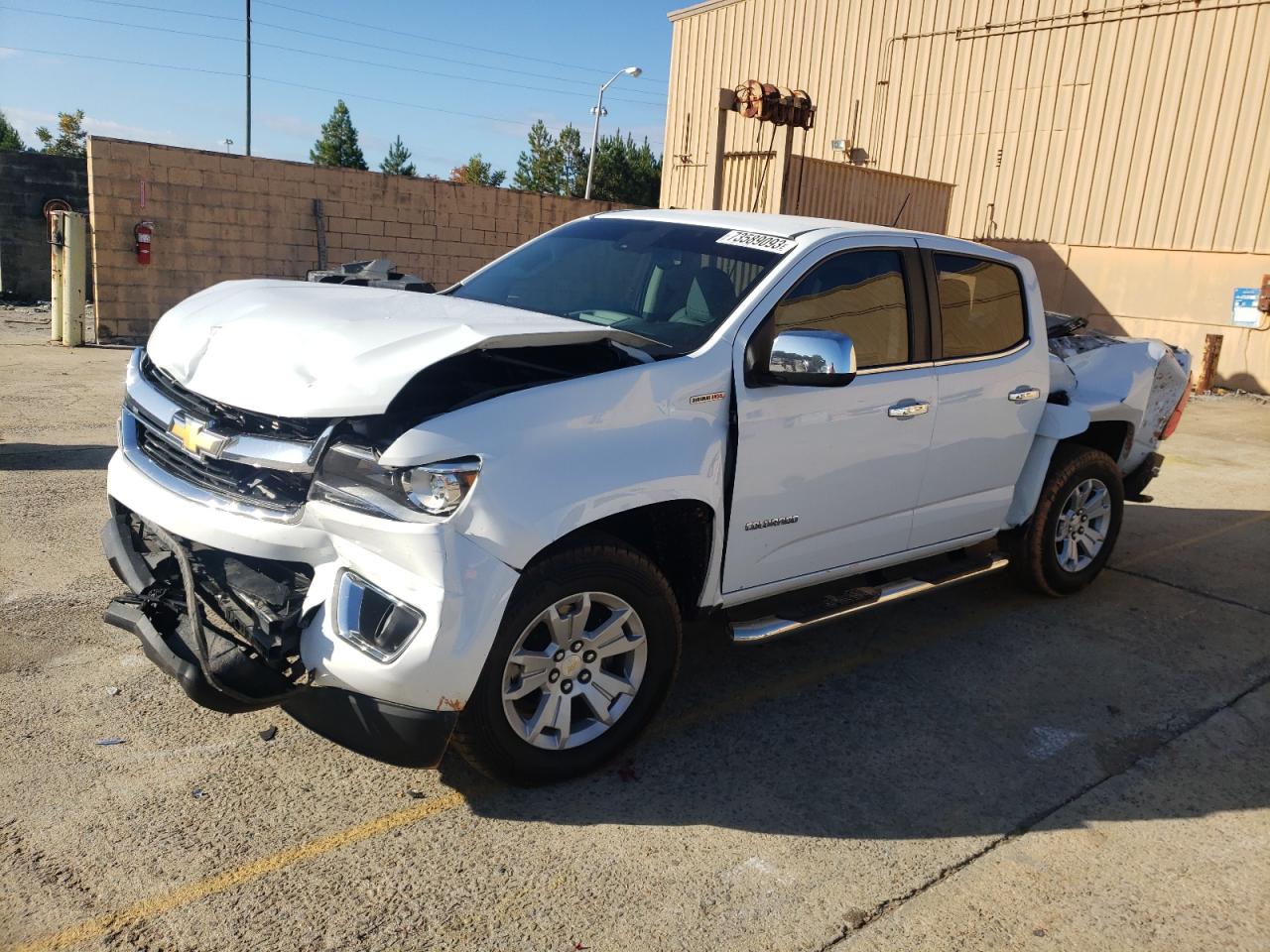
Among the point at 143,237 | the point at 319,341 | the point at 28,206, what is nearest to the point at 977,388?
the point at 319,341

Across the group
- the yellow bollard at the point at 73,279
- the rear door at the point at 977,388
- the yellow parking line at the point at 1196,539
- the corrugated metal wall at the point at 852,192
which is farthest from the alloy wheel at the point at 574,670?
the yellow bollard at the point at 73,279

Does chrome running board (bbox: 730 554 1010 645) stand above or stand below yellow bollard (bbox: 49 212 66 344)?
below

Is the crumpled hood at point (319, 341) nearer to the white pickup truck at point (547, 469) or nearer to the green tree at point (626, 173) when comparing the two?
the white pickup truck at point (547, 469)

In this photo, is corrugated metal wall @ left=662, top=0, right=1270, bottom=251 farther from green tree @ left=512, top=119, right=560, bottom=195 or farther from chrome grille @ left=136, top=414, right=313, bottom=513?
green tree @ left=512, top=119, right=560, bottom=195

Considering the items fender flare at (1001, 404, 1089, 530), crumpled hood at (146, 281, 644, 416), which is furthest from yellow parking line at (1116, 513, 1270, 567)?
crumpled hood at (146, 281, 644, 416)

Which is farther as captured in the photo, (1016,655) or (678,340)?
(1016,655)

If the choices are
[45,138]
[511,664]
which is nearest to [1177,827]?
[511,664]

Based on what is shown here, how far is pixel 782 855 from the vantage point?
3240 millimetres

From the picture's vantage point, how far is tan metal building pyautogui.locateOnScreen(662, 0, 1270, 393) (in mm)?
15648

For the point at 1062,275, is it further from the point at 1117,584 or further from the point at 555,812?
the point at 555,812

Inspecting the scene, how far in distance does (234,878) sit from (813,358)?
246 centimetres

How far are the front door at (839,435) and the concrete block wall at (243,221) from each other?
11986 mm

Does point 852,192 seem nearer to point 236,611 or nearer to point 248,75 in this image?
point 236,611

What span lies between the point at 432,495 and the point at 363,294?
4.54 feet
